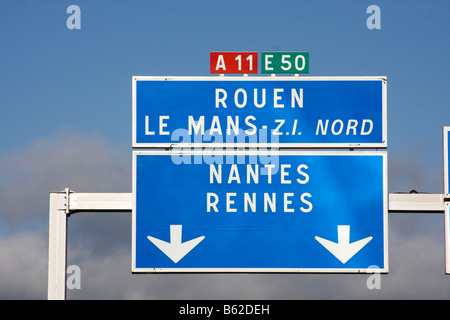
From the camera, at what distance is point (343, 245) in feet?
57.2

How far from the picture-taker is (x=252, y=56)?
17.8 metres

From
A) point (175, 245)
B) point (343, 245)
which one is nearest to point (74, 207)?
point (175, 245)

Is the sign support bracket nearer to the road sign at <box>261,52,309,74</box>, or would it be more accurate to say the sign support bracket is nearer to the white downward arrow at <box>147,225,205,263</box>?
the white downward arrow at <box>147,225,205,263</box>

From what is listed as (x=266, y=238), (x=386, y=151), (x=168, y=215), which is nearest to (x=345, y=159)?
(x=386, y=151)

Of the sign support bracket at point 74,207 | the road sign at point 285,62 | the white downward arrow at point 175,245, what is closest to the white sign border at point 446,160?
the sign support bracket at point 74,207

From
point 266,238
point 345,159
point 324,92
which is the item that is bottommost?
point 266,238

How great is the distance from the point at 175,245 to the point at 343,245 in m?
2.74

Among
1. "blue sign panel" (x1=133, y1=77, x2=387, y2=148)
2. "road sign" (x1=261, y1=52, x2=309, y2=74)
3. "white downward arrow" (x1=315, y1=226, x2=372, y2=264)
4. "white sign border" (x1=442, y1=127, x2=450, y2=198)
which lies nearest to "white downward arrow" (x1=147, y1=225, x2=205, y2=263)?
"blue sign panel" (x1=133, y1=77, x2=387, y2=148)

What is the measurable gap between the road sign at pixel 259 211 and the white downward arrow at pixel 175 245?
0.6 inches

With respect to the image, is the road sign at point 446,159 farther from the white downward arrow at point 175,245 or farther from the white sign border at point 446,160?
the white downward arrow at point 175,245

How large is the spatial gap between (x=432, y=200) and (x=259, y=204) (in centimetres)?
298

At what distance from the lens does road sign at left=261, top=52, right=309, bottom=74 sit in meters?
17.7

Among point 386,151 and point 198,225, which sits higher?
point 386,151

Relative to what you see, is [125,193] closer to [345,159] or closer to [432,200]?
[345,159]
